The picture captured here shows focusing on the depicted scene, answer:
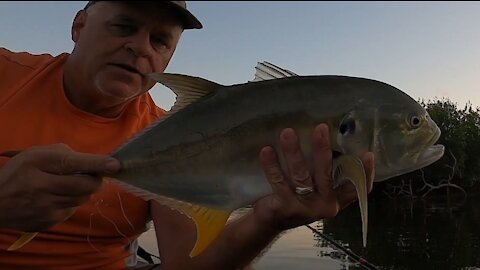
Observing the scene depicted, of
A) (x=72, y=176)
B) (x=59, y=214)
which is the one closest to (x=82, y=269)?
(x=59, y=214)

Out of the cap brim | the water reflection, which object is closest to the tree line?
the water reflection

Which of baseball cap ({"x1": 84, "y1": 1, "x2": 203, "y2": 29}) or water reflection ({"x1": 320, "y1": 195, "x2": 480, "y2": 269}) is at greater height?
baseball cap ({"x1": 84, "y1": 1, "x2": 203, "y2": 29})

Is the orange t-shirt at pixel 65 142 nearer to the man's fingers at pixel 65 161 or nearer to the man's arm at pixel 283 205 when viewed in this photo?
the man's arm at pixel 283 205

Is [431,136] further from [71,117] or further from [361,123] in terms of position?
[71,117]

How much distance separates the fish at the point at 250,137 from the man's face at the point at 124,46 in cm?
60

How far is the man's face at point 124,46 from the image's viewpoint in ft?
10.3

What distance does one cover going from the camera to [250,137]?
95.8 inches

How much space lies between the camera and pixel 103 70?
3225mm

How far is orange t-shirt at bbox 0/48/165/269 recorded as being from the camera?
3160 mm

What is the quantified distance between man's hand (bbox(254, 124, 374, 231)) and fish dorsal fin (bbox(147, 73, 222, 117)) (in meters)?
0.44

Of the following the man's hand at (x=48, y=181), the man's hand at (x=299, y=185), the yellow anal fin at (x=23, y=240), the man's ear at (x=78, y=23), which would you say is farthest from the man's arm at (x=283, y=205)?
the man's ear at (x=78, y=23)

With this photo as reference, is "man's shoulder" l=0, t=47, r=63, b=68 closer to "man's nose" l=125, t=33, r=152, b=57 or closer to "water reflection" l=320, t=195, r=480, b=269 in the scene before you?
"man's nose" l=125, t=33, r=152, b=57

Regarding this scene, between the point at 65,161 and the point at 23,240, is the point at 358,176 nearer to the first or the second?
the point at 65,161

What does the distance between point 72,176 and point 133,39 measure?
1107mm
